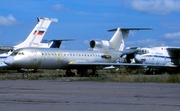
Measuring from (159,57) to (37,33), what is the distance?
1664 centimetres

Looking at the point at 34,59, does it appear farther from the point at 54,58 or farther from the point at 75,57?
the point at 75,57

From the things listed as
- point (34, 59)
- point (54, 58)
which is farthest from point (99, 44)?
point (34, 59)

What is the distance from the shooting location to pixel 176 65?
2063 inches

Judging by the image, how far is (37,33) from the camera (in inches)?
2231

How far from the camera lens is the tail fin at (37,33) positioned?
181 ft

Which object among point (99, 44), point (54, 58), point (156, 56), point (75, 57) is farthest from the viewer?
point (156, 56)

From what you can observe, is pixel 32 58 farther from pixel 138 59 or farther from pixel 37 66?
pixel 138 59

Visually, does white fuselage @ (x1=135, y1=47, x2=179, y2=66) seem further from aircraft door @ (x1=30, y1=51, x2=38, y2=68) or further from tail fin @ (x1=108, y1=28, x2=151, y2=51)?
aircraft door @ (x1=30, y1=51, x2=38, y2=68)

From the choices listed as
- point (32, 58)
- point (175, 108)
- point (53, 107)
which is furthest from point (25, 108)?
point (32, 58)

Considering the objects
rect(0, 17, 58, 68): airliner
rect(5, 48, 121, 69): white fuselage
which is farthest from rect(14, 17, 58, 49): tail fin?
rect(5, 48, 121, 69): white fuselage

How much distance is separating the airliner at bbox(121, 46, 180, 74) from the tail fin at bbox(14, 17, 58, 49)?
43.9 feet

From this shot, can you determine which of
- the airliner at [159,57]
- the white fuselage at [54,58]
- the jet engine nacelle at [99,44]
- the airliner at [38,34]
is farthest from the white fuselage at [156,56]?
the airliner at [38,34]

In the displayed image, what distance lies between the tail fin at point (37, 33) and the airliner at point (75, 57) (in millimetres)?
12182

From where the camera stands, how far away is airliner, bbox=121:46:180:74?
49.8 m
